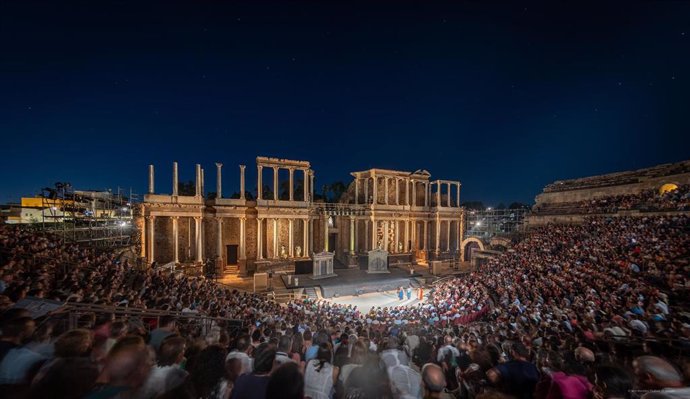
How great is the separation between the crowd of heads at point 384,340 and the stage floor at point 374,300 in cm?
530

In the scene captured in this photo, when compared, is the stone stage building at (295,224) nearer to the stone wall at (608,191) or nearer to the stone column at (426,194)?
the stone column at (426,194)

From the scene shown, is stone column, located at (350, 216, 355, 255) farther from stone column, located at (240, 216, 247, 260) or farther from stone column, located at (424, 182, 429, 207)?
stone column, located at (240, 216, 247, 260)

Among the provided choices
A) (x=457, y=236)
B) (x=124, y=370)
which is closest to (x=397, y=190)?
(x=457, y=236)

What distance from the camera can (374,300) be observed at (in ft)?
70.5

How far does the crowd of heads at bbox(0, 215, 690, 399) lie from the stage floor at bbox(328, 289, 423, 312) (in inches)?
Result: 209

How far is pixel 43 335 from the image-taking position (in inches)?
133

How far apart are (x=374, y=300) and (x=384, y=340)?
14917 millimetres

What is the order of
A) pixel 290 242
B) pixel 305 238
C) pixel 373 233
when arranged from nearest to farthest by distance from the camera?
pixel 290 242 < pixel 305 238 < pixel 373 233

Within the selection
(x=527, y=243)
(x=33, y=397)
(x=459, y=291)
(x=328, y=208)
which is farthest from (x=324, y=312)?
(x=527, y=243)

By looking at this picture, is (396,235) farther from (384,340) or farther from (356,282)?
(384,340)

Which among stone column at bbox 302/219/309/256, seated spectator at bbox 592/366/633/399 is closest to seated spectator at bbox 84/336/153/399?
seated spectator at bbox 592/366/633/399

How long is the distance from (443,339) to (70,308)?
9.39 m

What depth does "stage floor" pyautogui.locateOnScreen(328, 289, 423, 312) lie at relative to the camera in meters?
20.2

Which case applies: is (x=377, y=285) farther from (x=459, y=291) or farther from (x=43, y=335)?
(x=43, y=335)
